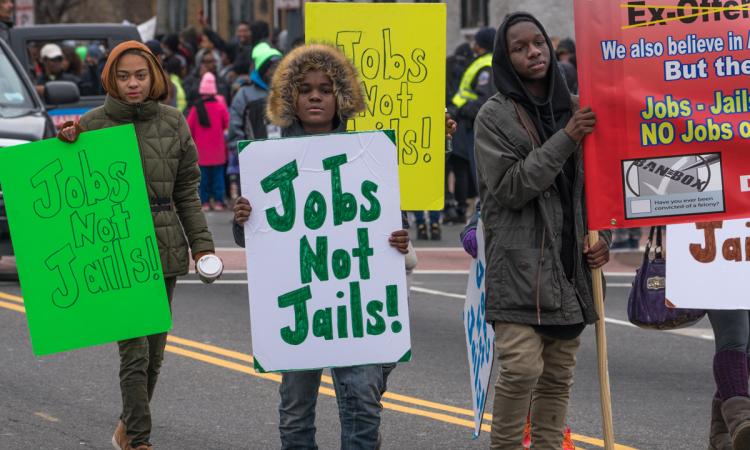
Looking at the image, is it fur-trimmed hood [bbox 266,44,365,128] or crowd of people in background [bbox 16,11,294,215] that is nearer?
fur-trimmed hood [bbox 266,44,365,128]

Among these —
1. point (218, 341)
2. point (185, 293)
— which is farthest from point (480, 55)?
point (218, 341)

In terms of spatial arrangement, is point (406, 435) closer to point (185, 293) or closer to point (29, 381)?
point (29, 381)

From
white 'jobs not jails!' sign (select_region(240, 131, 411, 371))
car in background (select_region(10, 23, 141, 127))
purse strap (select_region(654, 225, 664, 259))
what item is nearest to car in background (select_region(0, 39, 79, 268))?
car in background (select_region(10, 23, 141, 127))

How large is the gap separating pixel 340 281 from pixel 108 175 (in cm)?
111

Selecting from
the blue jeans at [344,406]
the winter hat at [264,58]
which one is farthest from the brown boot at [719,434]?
the winter hat at [264,58]

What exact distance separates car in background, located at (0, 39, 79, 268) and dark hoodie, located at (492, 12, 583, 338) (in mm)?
6835

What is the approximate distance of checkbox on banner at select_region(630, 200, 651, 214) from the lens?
5.70 metres

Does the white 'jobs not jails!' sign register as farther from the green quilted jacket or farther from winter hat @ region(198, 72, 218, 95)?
winter hat @ region(198, 72, 218, 95)

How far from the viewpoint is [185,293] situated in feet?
39.6

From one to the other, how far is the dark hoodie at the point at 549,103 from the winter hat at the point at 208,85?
1287 cm

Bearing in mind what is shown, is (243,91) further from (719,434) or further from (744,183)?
(744,183)

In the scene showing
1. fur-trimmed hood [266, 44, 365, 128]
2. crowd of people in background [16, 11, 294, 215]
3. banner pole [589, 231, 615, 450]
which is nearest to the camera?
banner pole [589, 231, 615, 450]

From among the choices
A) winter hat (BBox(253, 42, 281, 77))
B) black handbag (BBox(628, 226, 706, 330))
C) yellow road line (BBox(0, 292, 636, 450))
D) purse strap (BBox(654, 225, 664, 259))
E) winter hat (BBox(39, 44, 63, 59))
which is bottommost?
yellow road line (BBox(0, 292, 636, 450))

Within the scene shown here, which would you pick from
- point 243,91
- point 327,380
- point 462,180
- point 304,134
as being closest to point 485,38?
point 243,91
